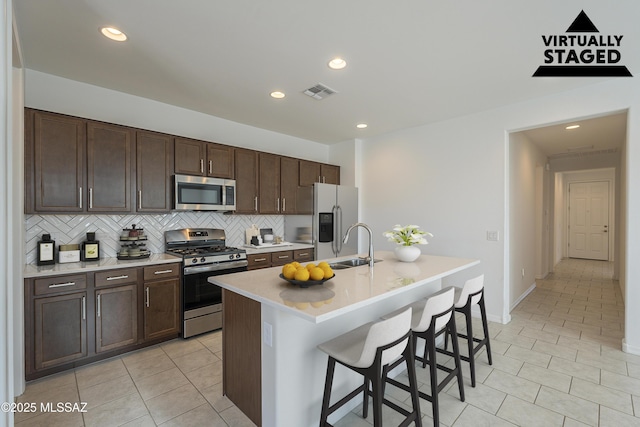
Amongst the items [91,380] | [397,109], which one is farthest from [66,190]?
[397,109]

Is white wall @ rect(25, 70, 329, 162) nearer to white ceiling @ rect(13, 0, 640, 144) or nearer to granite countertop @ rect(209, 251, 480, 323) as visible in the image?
white ceiling @ rect(13, 0, 640, 144)

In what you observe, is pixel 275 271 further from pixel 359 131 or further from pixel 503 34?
pixel 359 131

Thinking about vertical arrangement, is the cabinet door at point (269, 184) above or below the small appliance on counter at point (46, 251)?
above

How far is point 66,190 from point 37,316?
1088 mm

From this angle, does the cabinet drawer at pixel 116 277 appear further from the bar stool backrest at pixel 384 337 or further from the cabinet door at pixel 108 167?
the bar stool backrest at pixel 384 337

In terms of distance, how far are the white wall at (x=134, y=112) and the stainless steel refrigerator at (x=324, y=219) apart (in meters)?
1.10

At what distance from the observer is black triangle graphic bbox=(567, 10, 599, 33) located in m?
2.01

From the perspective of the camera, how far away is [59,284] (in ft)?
8.05

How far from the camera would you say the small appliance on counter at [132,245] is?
3.05m

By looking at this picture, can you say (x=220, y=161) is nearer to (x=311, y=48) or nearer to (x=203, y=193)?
(x=203, y=193)

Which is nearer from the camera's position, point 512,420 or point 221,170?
point 512,420

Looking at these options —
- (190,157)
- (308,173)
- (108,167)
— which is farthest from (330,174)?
(108,167)

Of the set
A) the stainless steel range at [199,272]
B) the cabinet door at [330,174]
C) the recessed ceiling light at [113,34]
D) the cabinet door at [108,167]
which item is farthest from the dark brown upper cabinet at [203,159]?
the cabinet door at [330,174]

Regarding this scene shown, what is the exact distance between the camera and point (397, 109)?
3752 mm
